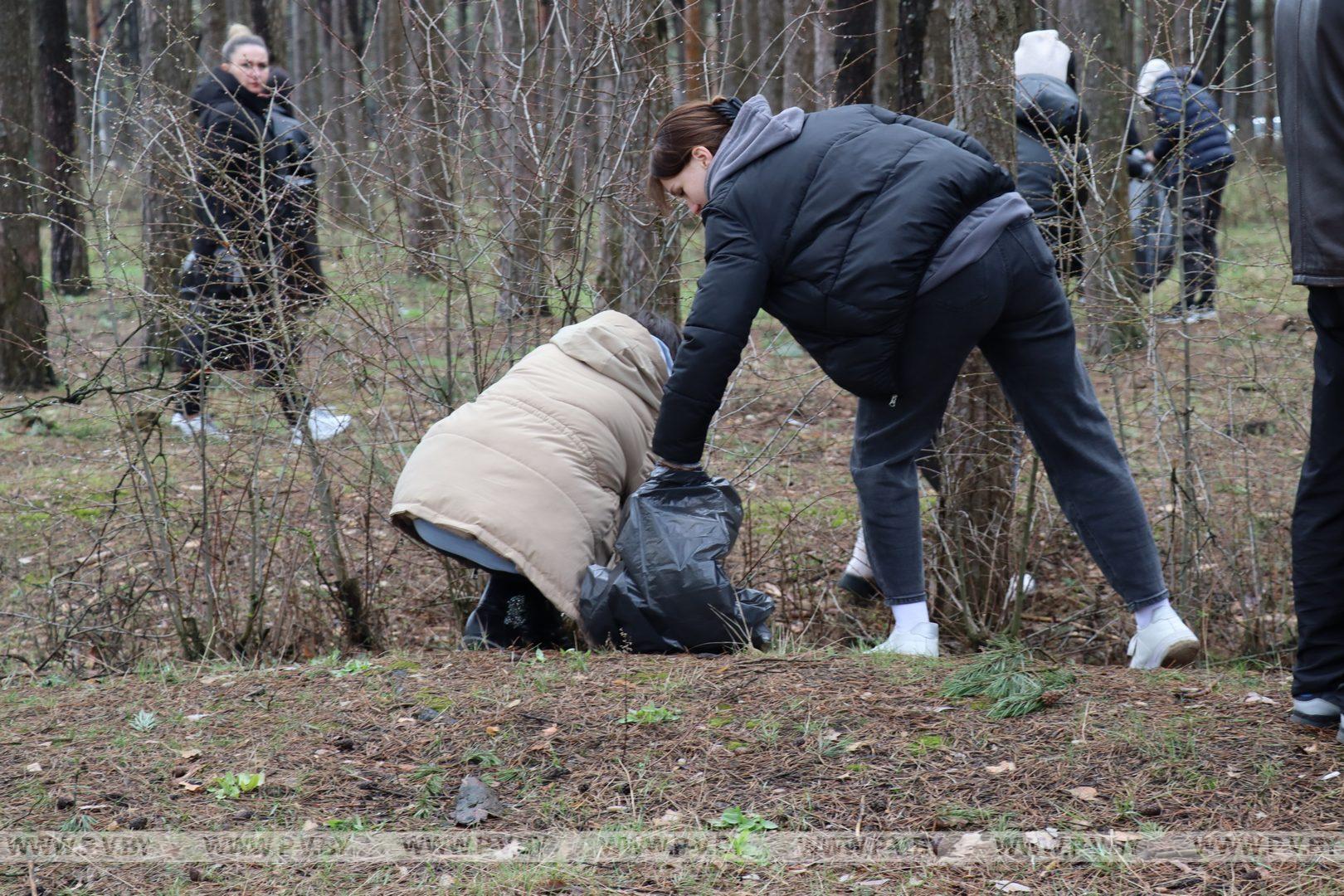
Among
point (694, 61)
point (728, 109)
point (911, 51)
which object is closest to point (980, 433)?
point (728, 109)

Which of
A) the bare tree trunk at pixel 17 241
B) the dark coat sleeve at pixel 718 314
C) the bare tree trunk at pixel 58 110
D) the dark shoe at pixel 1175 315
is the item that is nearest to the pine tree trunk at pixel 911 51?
the dark shoe at pixel 1175 315

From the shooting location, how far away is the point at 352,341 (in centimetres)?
474

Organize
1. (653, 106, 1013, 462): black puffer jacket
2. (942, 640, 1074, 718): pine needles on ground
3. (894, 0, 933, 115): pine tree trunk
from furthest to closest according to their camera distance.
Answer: (894, 0, 933, 115): pine tree trunk → (653, 106, 1013, 462): black puffer jacket → (942, 640, 1074, 718): pine needles on ground

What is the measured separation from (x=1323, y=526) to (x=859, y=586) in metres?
2.12

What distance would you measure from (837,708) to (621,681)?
2.02ft

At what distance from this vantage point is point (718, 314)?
3547 mm

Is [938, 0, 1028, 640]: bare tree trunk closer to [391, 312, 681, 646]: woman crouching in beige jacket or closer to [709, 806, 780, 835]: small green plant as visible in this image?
[391, 312, 681, 646]: woman crouching in beige jacket

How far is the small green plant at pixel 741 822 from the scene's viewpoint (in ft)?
9.26

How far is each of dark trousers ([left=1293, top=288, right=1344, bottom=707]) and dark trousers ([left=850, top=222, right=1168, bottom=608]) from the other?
0.73 meters

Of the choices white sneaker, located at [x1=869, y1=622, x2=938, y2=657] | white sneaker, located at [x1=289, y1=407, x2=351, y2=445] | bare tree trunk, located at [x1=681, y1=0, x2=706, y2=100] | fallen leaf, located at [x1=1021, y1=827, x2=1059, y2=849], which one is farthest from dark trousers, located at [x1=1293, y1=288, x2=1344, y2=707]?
white sneaker, located at [x1=289, y1=407, x2=351, y2=445]

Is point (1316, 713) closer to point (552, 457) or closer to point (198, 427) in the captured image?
point (552, 457)

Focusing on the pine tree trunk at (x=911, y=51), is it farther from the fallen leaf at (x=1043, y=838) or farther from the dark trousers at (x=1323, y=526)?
the fallen leaf at (x=1043, y=838)

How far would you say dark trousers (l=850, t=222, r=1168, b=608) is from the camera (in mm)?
3598

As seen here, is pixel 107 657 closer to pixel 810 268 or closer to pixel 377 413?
pixel 377 413
